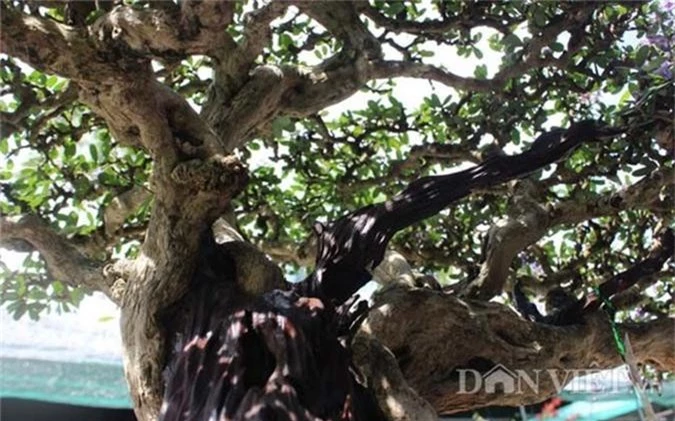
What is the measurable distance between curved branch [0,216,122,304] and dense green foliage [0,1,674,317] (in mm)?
261

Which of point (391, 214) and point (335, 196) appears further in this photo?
point (335, 196)

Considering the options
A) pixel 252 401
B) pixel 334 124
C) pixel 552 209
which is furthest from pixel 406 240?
pixel 252 401

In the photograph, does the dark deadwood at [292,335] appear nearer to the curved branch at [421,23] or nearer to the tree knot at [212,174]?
the tree knot at [212,174]

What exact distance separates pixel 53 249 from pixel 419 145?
5.43 ft

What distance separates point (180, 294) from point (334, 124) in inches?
67.1

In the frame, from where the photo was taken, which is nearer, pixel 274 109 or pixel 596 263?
pixel 274 109

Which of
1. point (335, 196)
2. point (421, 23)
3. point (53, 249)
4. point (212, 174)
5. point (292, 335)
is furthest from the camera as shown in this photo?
point (335, 196)

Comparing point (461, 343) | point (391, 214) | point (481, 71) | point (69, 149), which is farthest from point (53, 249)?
point (481, 71)

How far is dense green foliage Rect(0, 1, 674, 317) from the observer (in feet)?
9.11

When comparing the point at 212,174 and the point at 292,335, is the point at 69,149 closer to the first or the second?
the point at 212,174

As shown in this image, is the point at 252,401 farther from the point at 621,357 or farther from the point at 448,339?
the point at 621,357

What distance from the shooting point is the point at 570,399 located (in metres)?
4.50

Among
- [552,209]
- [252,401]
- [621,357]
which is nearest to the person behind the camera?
[252,401]

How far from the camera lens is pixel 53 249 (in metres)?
2.67
